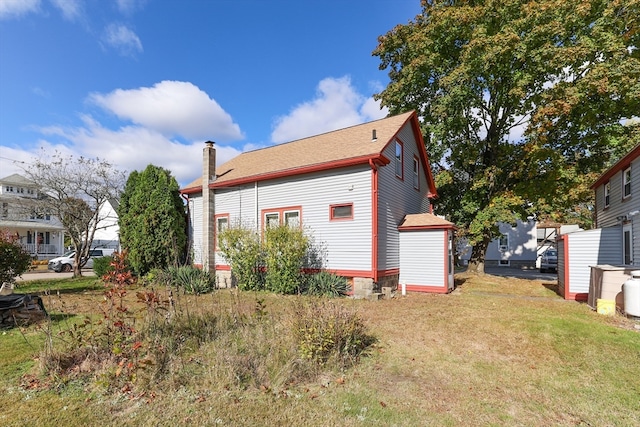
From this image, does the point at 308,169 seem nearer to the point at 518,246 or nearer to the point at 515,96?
the point at 515,96

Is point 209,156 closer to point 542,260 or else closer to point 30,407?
point 30,407

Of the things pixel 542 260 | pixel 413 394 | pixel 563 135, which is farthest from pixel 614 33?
pixel 413 394

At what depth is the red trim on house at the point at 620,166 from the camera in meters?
10.6

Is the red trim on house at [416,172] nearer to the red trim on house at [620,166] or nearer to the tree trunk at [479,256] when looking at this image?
the tree trunk at [479,256]

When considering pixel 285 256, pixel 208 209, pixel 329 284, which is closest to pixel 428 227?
pixel 329 284

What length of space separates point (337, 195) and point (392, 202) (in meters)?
2.31

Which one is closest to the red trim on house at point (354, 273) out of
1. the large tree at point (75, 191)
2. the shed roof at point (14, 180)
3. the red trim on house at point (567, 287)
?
the red trim on house at point (567, 287)

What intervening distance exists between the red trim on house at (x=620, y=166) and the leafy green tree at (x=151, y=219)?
59.6 ft

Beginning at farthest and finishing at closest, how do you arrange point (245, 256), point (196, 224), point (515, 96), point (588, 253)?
1. point (196, 224)
2. point (515, 96)
3. point (245, 256)
4. point (588, 253)

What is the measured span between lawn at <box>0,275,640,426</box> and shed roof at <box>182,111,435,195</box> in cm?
666

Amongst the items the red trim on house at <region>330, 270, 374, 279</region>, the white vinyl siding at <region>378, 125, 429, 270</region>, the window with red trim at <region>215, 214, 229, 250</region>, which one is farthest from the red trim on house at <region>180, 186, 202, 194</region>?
the white vinyl siding at <region>378, 125, 429, 270</region>

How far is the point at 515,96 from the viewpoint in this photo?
15.3m

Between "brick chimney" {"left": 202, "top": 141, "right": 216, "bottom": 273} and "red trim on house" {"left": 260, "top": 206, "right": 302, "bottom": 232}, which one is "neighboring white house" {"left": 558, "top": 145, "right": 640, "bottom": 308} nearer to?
"red trim on house" {"left": 260, "top": 206, "right": 302, "bottom": 232}

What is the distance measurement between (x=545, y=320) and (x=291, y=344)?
20.1 feet
